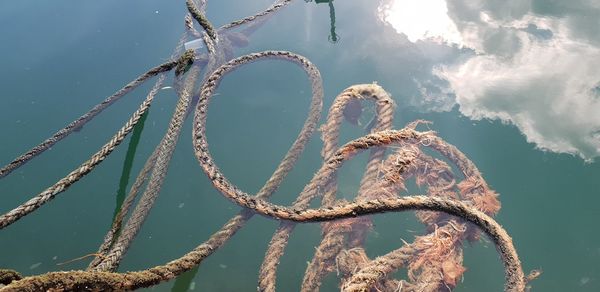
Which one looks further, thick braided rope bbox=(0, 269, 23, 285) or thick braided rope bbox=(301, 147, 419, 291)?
thick braided rope bbox=(301, 147, 419, 291)

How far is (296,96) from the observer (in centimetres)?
418

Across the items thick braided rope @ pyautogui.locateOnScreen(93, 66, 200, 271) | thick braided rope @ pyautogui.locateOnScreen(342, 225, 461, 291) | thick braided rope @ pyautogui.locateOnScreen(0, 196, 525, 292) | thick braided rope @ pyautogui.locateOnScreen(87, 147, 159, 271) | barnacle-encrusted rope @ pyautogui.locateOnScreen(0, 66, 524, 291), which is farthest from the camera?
thick braided rope @ pyautogui.locateOnScreen(87, 147, 159, 271)

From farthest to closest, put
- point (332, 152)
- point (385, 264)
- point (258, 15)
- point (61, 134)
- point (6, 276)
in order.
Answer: point (258, 15) < point (61, 134) < point (332, 152) < point (385, 264) < point (6, 276)

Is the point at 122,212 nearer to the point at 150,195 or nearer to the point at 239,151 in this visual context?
the point at 150,195

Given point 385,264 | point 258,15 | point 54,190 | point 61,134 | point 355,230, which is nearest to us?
point 385,264

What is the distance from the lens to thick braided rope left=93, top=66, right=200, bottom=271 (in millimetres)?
2619

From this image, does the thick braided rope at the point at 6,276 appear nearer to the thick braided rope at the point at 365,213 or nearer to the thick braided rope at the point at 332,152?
the thick braided rope at the point at 365,213

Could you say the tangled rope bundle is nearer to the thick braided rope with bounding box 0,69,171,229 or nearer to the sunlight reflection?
the thick braided rope with bounding box 0,69,171,229

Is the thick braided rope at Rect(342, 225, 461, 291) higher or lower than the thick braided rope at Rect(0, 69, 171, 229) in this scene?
lower

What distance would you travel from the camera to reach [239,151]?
389 cm

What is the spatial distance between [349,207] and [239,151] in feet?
5.33

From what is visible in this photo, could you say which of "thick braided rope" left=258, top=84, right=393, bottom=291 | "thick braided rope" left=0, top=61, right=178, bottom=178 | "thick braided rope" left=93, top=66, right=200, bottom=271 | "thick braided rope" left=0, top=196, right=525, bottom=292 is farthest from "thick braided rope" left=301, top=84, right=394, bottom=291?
"thick braided rope" left=0, top=61, right=178, bottom=178

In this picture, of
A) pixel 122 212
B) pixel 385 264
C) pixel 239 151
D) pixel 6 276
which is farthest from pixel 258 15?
pixel 6 276

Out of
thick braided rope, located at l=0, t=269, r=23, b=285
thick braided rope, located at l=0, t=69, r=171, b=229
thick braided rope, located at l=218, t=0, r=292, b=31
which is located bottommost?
thick braided rope, located at l=0, t=69, r=171, b=229
